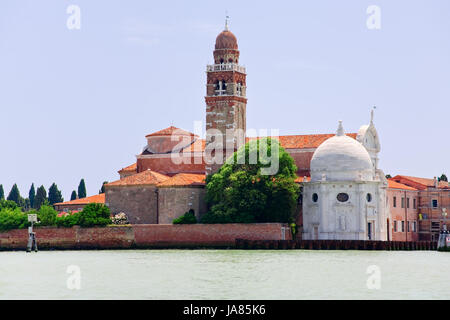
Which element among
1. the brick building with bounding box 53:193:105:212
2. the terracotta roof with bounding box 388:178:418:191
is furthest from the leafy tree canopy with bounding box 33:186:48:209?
the terracotta roof with bounding box 388:178:418:191

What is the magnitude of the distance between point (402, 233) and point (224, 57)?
17.8 m

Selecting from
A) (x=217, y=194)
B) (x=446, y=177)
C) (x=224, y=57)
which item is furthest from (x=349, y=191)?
(x=446, y=177)

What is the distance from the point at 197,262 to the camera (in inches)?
1816

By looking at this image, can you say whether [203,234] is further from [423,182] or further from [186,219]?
[423,182]

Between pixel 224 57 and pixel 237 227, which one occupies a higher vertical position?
pixel 224 57

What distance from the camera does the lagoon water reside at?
31.5m

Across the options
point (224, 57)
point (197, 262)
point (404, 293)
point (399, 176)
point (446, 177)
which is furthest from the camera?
point (446, 177)

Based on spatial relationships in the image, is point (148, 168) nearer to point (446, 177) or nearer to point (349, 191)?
point (349, 191)

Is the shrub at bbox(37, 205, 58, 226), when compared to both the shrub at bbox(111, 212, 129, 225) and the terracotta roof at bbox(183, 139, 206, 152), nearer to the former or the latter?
the shrub at bbox(111, 212, 129, 225)

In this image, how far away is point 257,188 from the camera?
63656 millimetres

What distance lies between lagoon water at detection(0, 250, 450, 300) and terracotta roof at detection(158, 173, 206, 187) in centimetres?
1470

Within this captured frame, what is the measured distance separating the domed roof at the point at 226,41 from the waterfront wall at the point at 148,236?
14.3 m
